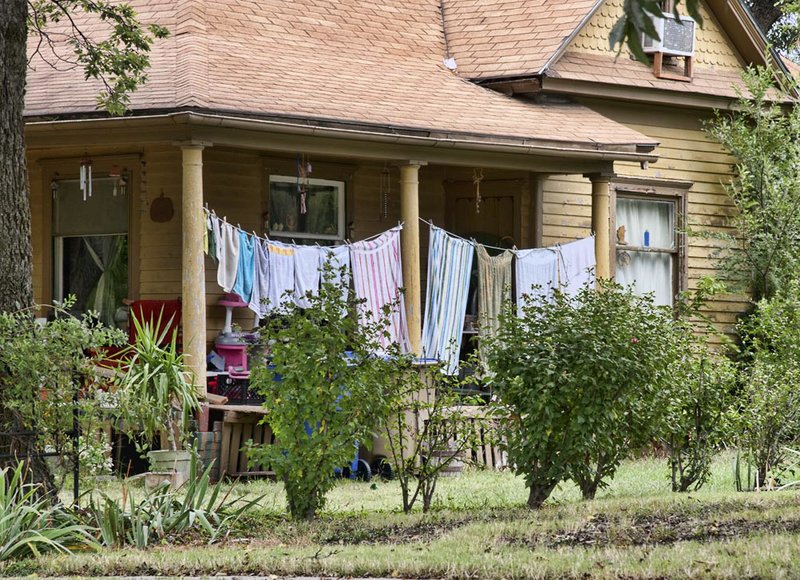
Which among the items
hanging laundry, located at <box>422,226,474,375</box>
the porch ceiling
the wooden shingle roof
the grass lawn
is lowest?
the grass lawn

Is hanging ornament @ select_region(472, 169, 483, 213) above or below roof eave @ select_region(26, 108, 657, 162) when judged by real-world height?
below

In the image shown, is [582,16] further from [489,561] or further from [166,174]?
[489,561]

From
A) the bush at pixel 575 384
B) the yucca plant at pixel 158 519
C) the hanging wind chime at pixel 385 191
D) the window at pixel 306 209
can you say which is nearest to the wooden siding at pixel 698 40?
the hanging wind chime at pixel 385 191

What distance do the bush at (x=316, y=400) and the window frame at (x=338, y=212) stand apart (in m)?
5.77

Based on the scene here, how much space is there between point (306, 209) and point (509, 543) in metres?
8.30

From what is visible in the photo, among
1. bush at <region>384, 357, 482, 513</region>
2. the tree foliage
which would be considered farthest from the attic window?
bush at <region>384, 357, 482, 513</region>

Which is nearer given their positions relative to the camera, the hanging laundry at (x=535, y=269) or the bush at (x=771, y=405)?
the bush at (x=771, y=405)

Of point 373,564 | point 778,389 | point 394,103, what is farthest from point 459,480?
point 373,564

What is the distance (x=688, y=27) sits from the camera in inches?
710

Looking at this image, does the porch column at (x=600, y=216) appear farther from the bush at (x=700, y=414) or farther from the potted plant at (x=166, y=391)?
the potted plant at (x=166, y=391)

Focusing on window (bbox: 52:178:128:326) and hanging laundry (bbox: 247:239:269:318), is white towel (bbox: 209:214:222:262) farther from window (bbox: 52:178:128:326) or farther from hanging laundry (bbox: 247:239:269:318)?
window (bbox: 52:178:128:326)

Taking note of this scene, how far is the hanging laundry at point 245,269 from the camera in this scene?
44.1 feet

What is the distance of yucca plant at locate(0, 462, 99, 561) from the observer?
8.19 m

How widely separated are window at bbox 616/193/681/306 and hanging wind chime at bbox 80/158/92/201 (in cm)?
689
